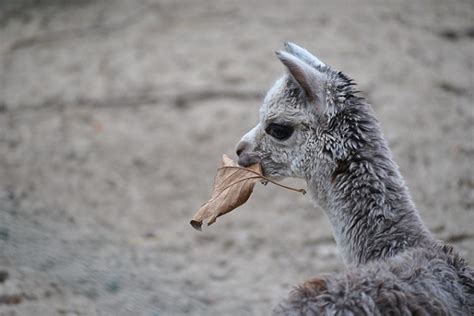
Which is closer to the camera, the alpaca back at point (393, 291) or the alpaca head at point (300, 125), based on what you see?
the alpaca back at point (393, 291)

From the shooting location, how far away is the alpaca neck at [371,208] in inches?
183

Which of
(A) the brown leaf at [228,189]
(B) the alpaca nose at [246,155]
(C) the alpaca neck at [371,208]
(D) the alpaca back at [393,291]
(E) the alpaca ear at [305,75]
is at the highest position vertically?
(E) the alpaca ear at [305,75]

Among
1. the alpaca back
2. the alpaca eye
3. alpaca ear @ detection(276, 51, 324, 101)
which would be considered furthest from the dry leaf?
the alpaca back

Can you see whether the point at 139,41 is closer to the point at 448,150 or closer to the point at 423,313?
the point at 448,150

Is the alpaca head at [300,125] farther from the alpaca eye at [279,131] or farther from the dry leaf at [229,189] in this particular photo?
the dry leaf at [229,189]

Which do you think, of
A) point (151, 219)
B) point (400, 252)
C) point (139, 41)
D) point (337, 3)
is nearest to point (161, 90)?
point (139, 41)

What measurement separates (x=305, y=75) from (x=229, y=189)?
904 millimetres

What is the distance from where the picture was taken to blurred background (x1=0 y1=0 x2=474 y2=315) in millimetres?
6945

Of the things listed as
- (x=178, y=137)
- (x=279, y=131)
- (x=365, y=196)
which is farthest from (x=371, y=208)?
(x=178, y=137)

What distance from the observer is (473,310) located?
4121 mm

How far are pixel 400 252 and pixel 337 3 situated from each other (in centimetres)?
965

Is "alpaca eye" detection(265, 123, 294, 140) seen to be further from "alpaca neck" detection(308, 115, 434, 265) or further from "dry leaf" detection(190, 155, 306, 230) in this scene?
"alpaca neck" detection(308, 115, 434, 265)

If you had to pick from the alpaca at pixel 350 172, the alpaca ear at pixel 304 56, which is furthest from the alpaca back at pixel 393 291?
the alpaca ear at pixel 304 56

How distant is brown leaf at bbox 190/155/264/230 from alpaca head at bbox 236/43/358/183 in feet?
0.39
